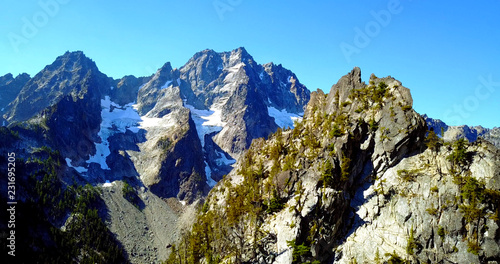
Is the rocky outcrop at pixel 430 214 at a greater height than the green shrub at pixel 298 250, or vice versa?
the rocky outcrop at pixel 430 214

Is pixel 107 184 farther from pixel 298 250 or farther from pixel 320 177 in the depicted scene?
pixel 298 250

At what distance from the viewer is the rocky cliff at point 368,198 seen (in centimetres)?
5150

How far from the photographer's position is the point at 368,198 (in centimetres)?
6078

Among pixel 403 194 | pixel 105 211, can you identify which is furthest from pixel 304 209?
pixel 105 211

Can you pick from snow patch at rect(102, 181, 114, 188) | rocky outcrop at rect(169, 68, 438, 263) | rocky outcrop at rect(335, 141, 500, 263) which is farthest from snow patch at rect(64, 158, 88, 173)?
rocky outcrop at rect(335, 141, 500, 263)

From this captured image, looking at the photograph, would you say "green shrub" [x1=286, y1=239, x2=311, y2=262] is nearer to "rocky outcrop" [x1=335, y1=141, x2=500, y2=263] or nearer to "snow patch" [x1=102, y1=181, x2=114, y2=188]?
"rocky outcrop" [x1=335, y1=141, x2=500, y2=263]

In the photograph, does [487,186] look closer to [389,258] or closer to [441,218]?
[441,218]

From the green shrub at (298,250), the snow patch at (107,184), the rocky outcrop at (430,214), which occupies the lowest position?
the green shrub at (298,250)

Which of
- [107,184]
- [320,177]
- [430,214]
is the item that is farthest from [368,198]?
[107,184]

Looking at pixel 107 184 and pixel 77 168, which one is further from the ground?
pixel 77 168

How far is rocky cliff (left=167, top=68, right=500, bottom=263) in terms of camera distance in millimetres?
51500

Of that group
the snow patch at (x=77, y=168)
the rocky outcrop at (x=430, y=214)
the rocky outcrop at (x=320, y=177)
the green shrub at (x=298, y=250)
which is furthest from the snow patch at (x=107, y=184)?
the rocky outcrop at (x=430, y=214)

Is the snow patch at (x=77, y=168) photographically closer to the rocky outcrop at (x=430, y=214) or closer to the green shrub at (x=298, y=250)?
the green shrub at (x=298, y=250)

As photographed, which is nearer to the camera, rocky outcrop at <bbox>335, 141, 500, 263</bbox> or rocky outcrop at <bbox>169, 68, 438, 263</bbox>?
rocky outcrop at <bbox>335, 141, 500, 263</bbox>
